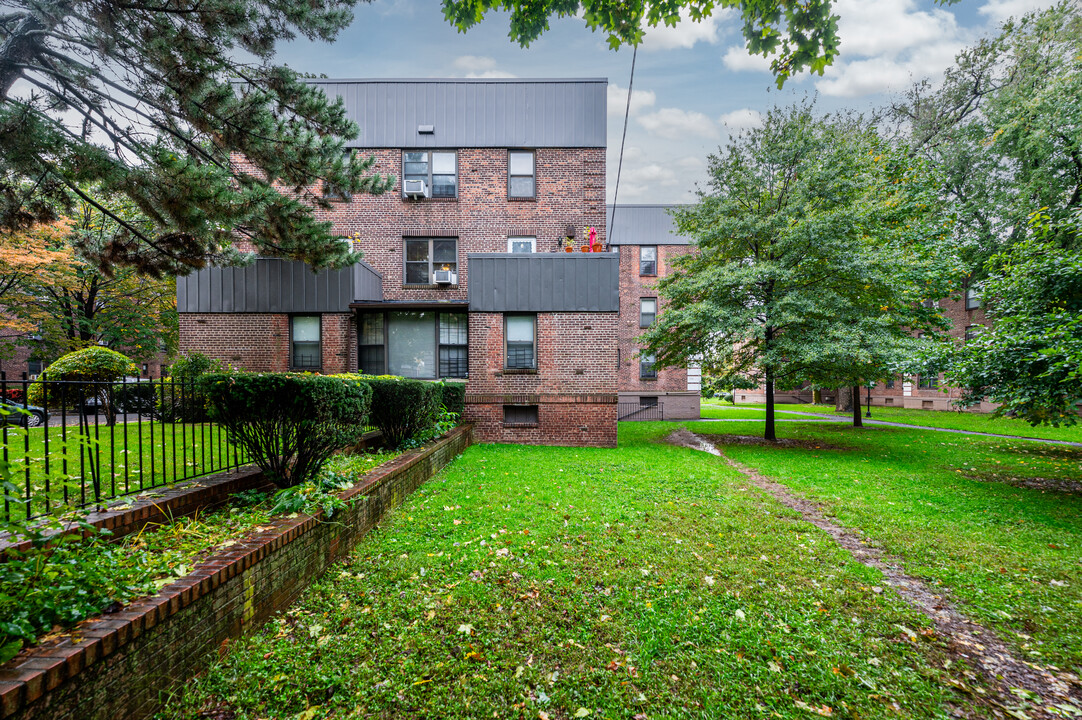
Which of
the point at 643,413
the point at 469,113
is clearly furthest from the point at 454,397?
the point at 643,413

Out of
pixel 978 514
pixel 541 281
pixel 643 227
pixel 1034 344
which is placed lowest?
pixel 978 514

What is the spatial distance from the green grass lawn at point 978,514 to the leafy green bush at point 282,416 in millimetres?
5969

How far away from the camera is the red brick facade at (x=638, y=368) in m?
22.4

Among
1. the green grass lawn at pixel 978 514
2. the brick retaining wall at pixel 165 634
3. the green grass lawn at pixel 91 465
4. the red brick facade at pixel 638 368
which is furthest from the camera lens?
the red brick facade at pixel 638 368

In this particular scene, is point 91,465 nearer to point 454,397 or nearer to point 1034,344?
point 454,397

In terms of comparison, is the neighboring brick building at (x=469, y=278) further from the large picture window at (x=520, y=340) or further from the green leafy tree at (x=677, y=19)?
the green leafy tree at (x=677, y=19)

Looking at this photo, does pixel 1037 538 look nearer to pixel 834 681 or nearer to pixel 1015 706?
pixel 1015 706

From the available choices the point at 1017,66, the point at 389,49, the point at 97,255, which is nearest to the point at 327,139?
the point at 97,255

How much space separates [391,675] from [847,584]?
3.94m

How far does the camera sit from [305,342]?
11.9 m

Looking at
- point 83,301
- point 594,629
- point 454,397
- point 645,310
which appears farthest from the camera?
point 645,310

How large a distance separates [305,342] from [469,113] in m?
8.52

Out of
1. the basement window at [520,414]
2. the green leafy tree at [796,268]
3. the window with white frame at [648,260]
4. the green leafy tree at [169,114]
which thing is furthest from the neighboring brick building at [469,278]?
the window with white frame at [648,260]

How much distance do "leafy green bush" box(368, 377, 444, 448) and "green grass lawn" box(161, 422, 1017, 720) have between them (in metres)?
1.87
